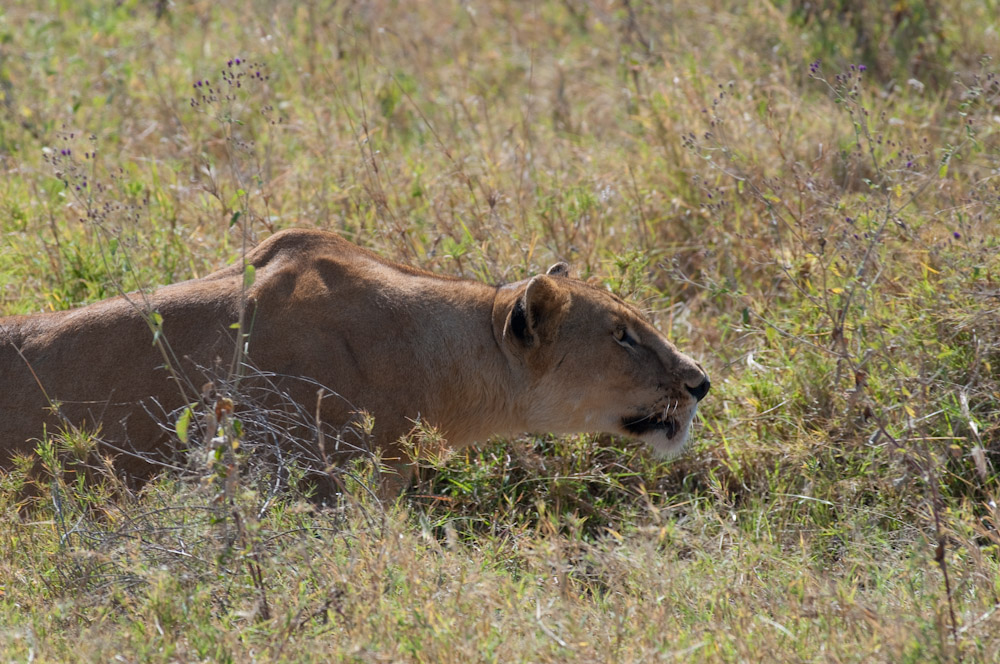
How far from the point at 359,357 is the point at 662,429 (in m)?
1.44

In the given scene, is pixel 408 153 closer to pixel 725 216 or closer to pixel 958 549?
pixel 725 216

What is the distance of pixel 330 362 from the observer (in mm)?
4812

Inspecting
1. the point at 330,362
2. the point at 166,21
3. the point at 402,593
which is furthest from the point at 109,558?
the point at 166,21

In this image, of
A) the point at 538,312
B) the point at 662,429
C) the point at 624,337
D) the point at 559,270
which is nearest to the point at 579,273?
the point at 559,270

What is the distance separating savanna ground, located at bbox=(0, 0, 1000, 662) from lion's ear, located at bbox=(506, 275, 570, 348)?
81 centimetres

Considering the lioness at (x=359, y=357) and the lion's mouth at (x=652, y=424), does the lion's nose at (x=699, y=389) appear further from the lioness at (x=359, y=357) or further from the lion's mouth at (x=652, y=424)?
the lion's mouth at (x=652, y=424)

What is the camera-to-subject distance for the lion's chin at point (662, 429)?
5258mm

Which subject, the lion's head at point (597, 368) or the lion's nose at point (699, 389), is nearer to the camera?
the lion's head at point (597, 368)

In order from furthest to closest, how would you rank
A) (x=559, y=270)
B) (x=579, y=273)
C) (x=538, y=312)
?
(x=579, y=273), (x=559, y=270), (x=538, y=312)

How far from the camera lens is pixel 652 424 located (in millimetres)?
5285

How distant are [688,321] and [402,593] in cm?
330

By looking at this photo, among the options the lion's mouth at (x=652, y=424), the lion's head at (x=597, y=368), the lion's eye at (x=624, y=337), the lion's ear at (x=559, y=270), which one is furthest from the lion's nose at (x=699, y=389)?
the lion's ear at (x=559, y=270)

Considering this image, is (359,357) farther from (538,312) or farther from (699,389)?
Result: (699,389)

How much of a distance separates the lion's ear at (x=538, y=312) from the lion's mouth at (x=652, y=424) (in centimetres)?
58
